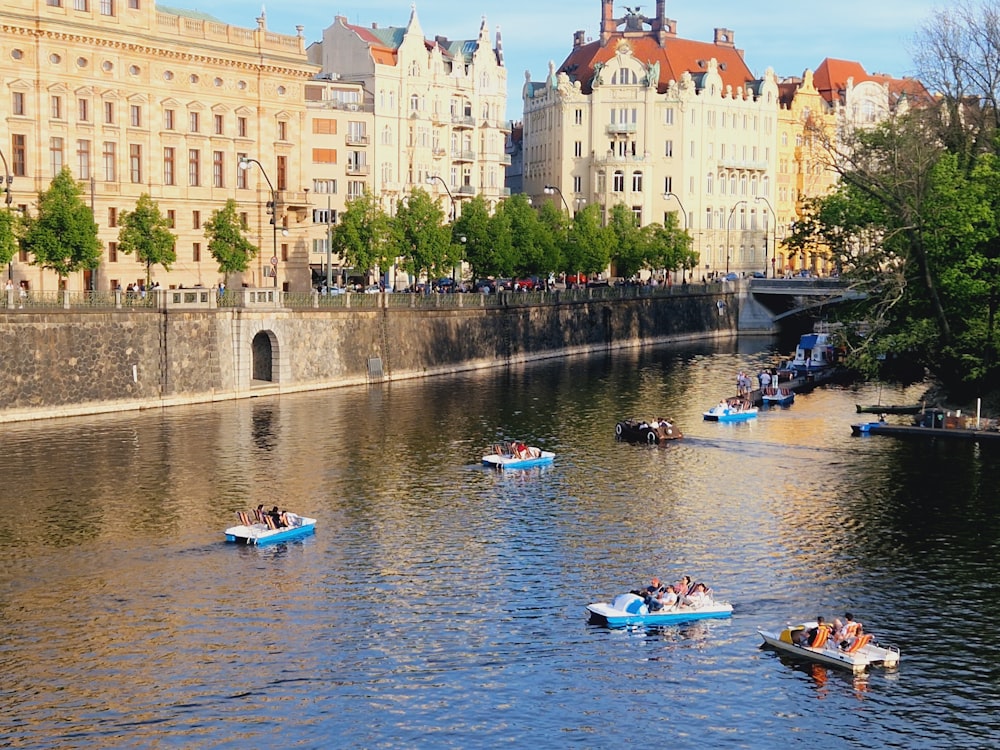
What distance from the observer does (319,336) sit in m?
109

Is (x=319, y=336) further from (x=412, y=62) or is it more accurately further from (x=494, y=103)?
(x=494, y=103)

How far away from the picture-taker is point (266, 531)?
6122 cm

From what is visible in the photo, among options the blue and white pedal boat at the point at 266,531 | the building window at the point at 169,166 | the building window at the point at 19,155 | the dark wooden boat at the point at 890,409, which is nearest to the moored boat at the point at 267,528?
the blue and white pedal boat at the point at 266,531

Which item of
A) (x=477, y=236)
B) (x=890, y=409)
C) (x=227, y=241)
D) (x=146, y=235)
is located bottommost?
(x=890, y=409)

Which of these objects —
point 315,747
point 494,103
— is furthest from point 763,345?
point 315,747

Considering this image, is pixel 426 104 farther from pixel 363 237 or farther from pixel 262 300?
pixel 262 300

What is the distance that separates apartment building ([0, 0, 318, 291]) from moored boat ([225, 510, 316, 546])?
49.8m

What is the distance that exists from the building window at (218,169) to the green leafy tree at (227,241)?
8.04m

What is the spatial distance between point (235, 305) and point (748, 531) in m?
49.6

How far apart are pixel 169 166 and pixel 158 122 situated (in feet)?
11.9

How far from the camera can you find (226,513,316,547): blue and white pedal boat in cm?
6096

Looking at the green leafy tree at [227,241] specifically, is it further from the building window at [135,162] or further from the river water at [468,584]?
the river water at [468,584]

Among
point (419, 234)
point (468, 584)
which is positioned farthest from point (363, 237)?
point (468, 584)

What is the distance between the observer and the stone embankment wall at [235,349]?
3519 inches
